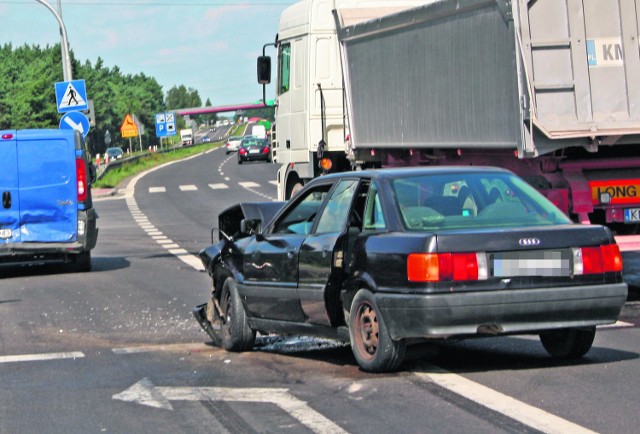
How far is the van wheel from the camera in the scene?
60.5ft

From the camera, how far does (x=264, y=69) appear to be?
22219mm

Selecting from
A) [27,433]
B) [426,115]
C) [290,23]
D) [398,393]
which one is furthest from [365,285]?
[290,23]

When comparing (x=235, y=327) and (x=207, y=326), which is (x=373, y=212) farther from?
(x=207, y=326)

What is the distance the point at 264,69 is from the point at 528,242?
14734mm

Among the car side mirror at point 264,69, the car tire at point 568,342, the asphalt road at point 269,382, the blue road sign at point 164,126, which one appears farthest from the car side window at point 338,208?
the blue road sign at point 164,126

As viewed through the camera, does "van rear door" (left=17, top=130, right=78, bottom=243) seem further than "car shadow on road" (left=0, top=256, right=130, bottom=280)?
No

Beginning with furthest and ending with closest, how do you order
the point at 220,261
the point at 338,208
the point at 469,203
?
the point at 220,261, the point at 338,208, the point at 469,203

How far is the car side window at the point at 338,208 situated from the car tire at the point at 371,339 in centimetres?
67

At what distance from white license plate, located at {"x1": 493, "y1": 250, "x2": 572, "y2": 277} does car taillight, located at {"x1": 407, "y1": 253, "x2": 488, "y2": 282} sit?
103 mm

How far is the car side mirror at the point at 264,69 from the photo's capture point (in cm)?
2220

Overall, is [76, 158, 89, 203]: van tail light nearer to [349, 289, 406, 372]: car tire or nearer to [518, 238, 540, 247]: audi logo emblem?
[349, 289, 406, 372]: car tire

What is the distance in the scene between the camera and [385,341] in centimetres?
804

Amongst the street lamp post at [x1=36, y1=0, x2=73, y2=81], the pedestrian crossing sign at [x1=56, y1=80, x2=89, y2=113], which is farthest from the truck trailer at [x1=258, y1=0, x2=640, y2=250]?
the street lamp post at [x1=36, y1=0, x2=73, y2=81]

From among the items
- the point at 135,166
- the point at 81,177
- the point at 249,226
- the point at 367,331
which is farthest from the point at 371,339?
the point at 135,166
